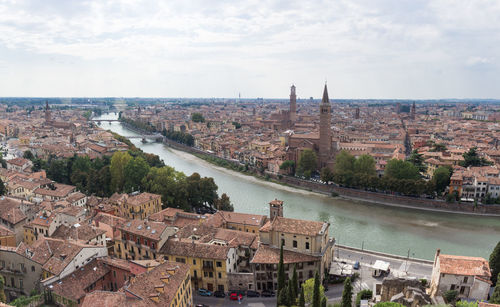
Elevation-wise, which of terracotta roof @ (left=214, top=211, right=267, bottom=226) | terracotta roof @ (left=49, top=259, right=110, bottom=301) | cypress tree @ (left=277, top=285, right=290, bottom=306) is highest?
terracotta roof @ (left=214, top=211, right=267, bottom=226)

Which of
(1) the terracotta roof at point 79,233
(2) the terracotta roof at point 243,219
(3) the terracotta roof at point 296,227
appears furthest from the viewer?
(2) the terracotta roof at point 243,219

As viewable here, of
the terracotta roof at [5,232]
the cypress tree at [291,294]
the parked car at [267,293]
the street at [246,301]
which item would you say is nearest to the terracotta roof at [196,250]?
the street at [246,301]

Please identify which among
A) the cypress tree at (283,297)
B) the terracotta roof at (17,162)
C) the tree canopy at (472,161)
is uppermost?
the tree canopy at (472,161)

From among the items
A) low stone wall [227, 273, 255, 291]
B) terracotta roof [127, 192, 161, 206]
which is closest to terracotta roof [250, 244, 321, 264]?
low stone wall [227, 273, 255, 291]

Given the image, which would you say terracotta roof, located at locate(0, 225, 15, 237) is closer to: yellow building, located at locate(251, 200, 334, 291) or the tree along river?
yellow building, located at locate(251, 200, 334, 291)

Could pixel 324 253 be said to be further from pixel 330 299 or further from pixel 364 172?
pixel 364 172

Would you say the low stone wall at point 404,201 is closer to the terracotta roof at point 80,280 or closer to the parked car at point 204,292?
the parked car at point 204,292

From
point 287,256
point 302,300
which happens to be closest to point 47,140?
point 287,256

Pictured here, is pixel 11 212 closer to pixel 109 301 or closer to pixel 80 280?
pixel 80 280

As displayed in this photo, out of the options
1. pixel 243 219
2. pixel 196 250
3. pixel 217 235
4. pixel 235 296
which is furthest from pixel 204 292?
pixel 243 219
